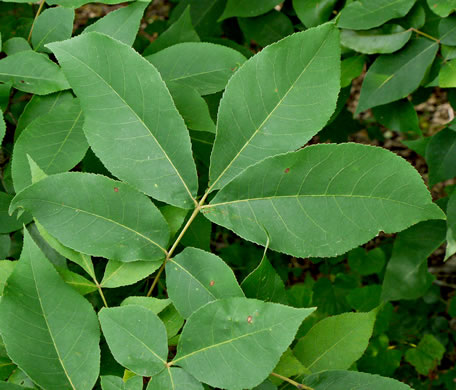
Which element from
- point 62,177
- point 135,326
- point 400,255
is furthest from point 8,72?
point 400,255

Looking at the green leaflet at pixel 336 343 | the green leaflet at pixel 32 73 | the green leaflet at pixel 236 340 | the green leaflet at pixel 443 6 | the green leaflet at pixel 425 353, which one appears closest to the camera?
the green leaflet at pixel 236 340

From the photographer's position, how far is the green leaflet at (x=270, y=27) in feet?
5.01

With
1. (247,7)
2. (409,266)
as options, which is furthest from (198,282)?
(409,266)

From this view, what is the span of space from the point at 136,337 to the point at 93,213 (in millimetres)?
222

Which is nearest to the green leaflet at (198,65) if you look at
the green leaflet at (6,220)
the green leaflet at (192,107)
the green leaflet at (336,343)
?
the green leaflet at (192,107)

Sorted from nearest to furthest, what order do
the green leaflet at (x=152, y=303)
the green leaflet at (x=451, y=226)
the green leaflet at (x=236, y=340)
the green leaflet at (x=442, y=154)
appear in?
1. the green leaflet at (x=236, y=340)
2. the green leaflet at (x=152, y=303)
3. the green leaflet at (x=451, y=226)
4. the green leaflet at (x=442, y=154)

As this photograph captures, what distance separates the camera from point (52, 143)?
1.04m

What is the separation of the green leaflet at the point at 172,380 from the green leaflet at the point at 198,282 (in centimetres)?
9

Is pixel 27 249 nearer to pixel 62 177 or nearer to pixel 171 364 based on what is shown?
pixel 62 177

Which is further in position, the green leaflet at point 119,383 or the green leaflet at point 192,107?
the green leaflet at point 192,107

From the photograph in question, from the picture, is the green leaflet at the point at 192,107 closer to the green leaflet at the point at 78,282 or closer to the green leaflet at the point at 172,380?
the green leaflet at the point at 78,282

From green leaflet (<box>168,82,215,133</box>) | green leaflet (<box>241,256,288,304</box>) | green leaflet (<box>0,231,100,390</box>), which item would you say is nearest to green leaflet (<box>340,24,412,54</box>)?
green leaflet (<box>168,82,215,133</box>)

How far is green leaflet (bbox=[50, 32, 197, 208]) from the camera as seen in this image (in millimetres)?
875

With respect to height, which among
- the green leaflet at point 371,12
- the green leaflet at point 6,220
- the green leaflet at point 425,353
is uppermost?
the green leaflet at point 371,12
